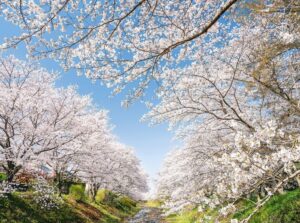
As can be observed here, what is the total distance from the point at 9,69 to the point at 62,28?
1084 centimetres

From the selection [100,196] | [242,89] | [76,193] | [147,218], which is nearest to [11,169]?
[242,89]

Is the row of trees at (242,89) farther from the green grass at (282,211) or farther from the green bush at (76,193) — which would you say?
the green bush at (76,193)

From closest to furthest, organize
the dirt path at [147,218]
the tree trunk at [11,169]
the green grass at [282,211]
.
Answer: the green grass at [282,211], the tree trunk at [11,169], the dirt path at [147,218]

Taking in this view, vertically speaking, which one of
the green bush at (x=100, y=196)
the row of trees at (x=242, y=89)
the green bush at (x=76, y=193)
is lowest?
the row of trees at (x=242, y=89)

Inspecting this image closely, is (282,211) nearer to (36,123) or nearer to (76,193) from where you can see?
(36,123)

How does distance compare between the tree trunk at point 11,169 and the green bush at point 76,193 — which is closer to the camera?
the tree trunk at point 11,169

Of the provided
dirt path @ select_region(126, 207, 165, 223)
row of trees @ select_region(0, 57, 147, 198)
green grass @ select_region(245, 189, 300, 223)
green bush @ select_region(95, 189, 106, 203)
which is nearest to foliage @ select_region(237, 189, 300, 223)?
green grass @ select_region(245, 189, 300, 223)

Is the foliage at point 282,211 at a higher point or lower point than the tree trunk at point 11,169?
lower

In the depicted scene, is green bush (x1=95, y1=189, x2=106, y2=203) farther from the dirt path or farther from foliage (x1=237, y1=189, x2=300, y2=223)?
foliage (x1=237, y1=189, x2=300, y2=223)

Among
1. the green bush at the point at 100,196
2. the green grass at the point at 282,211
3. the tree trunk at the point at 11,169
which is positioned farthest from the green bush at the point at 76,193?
the green grass at the point at 282,211

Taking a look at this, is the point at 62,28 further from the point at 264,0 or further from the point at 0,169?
the point at 0,169

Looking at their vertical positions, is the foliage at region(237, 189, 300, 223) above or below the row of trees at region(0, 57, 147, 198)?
Answer: below

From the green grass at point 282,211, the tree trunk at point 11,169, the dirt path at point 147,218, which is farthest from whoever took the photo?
the dirt path at point 147,218

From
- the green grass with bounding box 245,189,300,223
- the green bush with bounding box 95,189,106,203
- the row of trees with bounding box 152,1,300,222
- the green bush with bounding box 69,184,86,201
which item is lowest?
the green grass with bounding box 245,189,300,223
